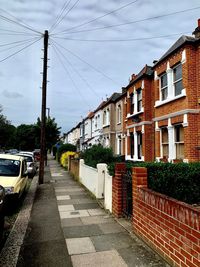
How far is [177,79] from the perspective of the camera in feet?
39.8

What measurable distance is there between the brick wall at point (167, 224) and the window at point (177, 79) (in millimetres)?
7618

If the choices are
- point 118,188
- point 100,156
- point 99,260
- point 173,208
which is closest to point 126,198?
point 118,188

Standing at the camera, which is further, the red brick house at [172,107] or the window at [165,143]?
the window at [165,143]

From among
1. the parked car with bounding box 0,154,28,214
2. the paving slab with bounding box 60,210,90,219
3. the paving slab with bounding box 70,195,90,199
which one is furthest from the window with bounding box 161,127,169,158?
the parked car with bounding box 0,154,28,214

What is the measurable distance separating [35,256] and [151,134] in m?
11.8

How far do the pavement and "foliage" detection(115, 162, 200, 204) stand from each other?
123 cm

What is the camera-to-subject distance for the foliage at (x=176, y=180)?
6.02 meters

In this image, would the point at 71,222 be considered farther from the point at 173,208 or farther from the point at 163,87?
the point at 163,87

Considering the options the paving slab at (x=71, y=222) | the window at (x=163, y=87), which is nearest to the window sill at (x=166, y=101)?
the window at (x=163, y=87)

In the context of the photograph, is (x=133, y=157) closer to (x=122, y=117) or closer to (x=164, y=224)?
(x=122, y=117)

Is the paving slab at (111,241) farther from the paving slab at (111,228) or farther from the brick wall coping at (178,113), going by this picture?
the brick wall coping at (178,113)

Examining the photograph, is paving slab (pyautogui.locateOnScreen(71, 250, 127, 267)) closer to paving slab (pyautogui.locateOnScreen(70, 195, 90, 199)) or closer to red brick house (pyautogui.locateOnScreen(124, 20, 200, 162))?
paving slab (pyautogui.locateOnScreen(70, 195, 90, 199))

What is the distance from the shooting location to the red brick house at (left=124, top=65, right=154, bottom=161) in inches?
597

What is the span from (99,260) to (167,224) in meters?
1.26
